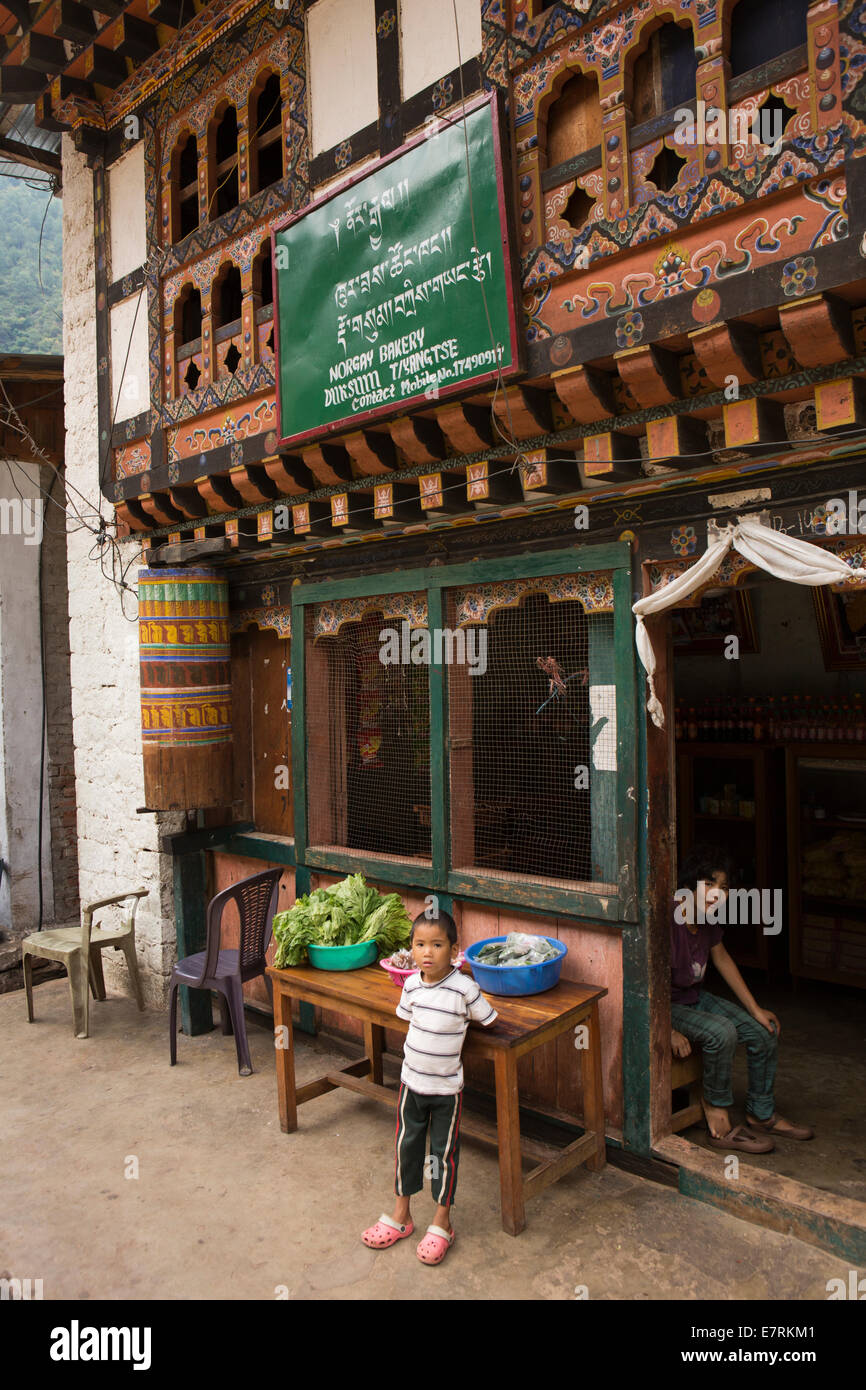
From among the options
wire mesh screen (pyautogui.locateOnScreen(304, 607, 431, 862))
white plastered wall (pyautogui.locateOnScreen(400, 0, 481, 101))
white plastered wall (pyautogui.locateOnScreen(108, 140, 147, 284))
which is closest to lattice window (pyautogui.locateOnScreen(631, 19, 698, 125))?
white plastered wall (pyautogui.locateOnScreen(400, 0, 481, 101))

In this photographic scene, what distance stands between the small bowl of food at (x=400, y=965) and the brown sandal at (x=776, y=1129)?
1.87 meters

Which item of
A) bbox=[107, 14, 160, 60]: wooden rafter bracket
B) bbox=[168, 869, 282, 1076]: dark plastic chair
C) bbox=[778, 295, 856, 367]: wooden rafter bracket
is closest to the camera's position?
bbox=[778, 295, 856, 367]: wooden rafter bracket

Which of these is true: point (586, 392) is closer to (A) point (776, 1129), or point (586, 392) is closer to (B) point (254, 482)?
(B) point (254, 482)

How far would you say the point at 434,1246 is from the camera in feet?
12.6

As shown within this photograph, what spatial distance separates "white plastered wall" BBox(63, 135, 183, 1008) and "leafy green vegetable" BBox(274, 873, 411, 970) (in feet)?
7.96

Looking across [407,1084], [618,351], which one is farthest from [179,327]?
[407,1084]

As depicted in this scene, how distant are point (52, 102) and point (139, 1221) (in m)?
8.38

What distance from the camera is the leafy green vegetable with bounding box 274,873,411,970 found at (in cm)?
517

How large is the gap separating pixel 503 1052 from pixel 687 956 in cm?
134

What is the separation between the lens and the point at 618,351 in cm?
385

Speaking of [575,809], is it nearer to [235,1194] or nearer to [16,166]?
[235,1194]

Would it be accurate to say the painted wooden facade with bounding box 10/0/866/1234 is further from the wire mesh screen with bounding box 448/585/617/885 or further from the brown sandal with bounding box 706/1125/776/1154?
the brown sandal with bounding box 706/1125/776/1154

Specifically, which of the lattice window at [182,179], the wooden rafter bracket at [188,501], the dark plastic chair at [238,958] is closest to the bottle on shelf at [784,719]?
the dark plastic chair at [238,958]

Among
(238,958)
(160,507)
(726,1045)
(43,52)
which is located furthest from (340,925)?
(43,52)
